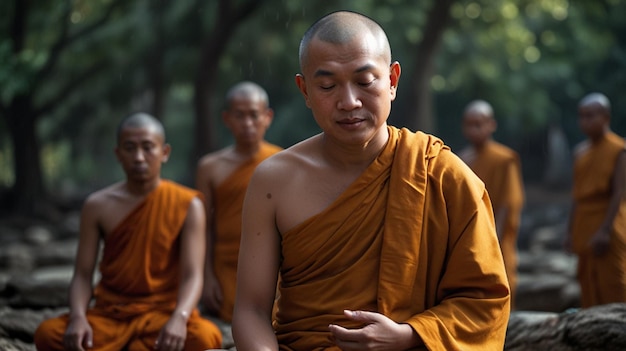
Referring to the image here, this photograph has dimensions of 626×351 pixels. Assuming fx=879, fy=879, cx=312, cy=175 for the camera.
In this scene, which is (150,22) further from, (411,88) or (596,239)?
(596,239)

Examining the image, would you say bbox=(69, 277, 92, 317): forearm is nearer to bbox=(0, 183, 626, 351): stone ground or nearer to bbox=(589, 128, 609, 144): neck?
bbox=(0, 183, 626, 351): stone ground

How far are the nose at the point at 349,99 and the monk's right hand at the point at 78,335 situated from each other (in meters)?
2.35

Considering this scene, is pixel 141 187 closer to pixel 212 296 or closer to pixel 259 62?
pixel 212 296

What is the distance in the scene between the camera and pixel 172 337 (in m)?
4.66

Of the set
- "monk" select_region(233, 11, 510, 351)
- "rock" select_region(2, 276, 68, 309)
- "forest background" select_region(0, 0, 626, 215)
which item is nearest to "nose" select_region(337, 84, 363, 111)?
"monk" select_region(233, 11, 510, 351)

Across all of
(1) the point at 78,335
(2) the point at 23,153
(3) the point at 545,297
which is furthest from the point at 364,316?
(2) the point at 23,153

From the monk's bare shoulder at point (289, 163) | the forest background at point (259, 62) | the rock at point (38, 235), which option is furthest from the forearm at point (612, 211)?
the rock at point (38, 235)

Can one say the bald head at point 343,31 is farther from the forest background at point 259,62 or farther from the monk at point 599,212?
the forest background at point 259,62

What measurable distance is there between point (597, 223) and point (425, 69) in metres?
9.85

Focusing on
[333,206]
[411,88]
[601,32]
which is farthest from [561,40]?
[333,206]

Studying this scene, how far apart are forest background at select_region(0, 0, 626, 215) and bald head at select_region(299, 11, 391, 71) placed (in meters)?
13.1

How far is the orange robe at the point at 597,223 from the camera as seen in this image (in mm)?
7445

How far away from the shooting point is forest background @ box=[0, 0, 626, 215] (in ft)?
56.4

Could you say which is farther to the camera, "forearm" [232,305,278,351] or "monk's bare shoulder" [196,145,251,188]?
"monk's bare shoulder" [196,145,251,188]
